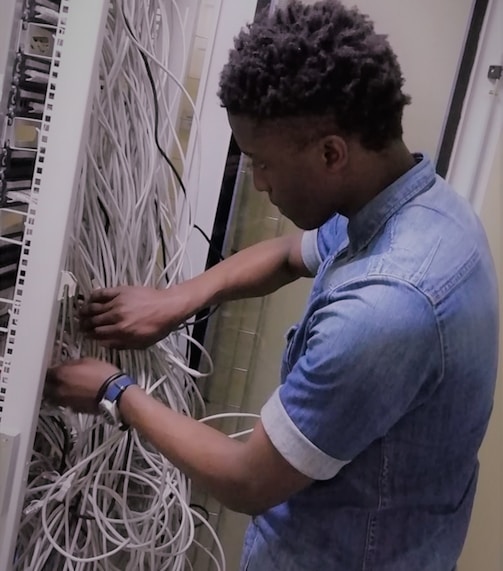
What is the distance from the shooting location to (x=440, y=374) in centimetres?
70

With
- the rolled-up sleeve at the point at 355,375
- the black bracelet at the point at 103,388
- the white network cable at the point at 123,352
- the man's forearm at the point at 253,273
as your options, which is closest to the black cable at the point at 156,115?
the white network cable at the point at 123,352

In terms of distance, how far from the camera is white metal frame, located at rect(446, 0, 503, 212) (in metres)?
1.38

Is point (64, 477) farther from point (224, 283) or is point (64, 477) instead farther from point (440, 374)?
point (440, 374)

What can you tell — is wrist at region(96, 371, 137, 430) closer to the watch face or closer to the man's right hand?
the watch face

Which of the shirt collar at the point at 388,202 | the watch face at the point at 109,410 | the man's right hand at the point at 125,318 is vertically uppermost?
the shirt collar at the point at 388,202

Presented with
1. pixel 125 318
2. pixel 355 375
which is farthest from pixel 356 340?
pixel 125 318

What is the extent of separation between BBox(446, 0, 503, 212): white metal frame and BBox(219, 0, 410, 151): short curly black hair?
29.7 inches

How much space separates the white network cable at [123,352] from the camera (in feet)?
3.30

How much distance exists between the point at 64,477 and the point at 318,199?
0.58 meters

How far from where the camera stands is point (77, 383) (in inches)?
35.2

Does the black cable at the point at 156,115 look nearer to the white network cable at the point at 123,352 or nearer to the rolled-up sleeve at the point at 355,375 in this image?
the white network cable at the point at 123,352

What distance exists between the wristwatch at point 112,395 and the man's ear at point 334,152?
37 cm

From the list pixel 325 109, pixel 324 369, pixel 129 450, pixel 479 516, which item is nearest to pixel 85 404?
pixel 129 450

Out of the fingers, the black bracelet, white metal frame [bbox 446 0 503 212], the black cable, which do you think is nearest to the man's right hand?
the fingers
